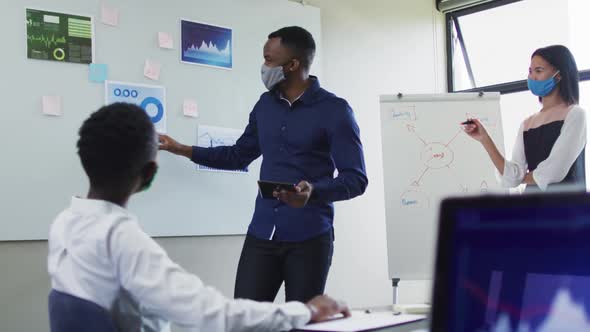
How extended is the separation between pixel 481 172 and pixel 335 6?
4.33 ft

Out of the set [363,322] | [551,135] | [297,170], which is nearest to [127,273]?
[363,322]

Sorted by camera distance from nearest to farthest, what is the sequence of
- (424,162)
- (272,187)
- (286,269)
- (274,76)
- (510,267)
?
(510,267) → (272,187) → (286,269) → (274,76) → (424,162)

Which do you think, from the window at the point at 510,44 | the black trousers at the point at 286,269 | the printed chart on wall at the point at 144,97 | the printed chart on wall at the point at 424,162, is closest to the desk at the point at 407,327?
the black trousers at the point at 286,269

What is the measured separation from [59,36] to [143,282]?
1901 mm

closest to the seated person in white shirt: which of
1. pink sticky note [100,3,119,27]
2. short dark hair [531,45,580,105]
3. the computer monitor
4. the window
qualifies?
the computer monitor

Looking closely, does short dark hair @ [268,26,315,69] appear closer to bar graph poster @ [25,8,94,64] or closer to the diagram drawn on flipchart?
bar graph poster @ [25,8,94,64]

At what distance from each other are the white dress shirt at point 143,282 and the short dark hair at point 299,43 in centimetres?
151

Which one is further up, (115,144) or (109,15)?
(109,15)

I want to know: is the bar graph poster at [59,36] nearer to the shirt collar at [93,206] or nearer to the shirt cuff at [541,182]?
the shirt collar at [93,206]

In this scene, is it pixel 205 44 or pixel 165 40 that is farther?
pixel 205 44

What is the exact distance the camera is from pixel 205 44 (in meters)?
3.06

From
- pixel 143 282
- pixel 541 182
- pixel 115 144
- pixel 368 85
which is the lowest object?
pixel 143 282

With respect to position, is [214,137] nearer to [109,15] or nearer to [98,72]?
[98,72]

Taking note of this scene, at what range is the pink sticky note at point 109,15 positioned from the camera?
277 centimetres
